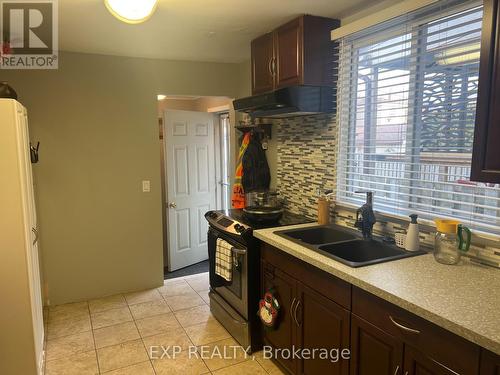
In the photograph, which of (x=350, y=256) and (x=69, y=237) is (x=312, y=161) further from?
(x=69, y=237)

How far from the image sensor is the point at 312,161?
9.42 ft

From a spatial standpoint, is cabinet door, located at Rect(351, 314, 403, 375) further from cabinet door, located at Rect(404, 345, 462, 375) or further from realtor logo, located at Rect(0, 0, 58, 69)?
realtor logo, located at Rect(0, 0, 58, 69)

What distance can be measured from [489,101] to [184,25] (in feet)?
6.39

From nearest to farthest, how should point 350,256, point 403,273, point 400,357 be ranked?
1. point 400,357
2. point 403,273
3. point 350,256

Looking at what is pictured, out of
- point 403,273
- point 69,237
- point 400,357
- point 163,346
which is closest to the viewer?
point 400,357

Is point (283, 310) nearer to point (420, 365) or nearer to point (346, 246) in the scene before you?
point (346, 246)

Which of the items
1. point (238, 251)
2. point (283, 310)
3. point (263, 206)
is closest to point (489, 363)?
point (283, 310)

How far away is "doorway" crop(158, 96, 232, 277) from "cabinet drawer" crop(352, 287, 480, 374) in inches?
108

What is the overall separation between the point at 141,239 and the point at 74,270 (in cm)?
65

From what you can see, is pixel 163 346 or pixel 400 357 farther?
pixel 163 346

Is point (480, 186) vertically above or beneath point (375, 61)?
beneath

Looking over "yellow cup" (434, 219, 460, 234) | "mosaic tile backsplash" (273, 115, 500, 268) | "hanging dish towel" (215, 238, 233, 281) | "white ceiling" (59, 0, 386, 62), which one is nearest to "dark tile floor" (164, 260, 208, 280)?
"hanging dish towel" (215, 238, 233, 281)

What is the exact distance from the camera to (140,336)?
284 cm

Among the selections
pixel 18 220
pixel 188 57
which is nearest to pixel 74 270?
pixel 18 220
